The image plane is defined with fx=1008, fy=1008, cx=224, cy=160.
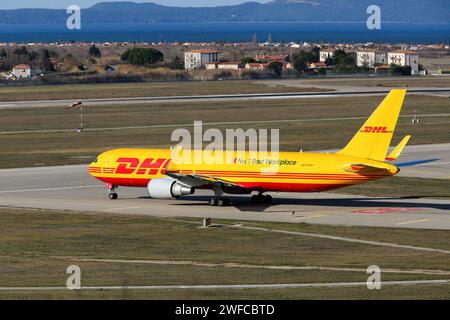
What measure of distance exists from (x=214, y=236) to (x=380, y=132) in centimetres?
1428

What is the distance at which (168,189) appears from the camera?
207 ft

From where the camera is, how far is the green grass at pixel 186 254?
3697cm

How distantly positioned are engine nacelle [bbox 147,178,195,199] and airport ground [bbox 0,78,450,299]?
109 centimetres

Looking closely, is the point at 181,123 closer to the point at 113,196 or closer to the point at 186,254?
the point at 113,196

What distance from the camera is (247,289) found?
123 feet

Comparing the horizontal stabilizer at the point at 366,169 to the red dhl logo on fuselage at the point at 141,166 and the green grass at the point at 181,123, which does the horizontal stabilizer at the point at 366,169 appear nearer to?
the red dhl logo on fuselage at the point at 141,166

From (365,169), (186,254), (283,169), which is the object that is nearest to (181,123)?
(283,169)

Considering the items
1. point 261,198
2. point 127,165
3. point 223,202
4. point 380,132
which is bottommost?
point 223,202

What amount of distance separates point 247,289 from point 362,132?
1050 inches

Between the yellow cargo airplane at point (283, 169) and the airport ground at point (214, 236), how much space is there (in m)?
1.51

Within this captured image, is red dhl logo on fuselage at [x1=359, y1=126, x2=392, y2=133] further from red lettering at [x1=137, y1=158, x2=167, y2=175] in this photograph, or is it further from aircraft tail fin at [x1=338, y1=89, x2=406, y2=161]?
red lettering at [x1=137, y1=158, x2=167, y2=175]

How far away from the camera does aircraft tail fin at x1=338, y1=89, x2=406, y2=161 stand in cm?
6169
